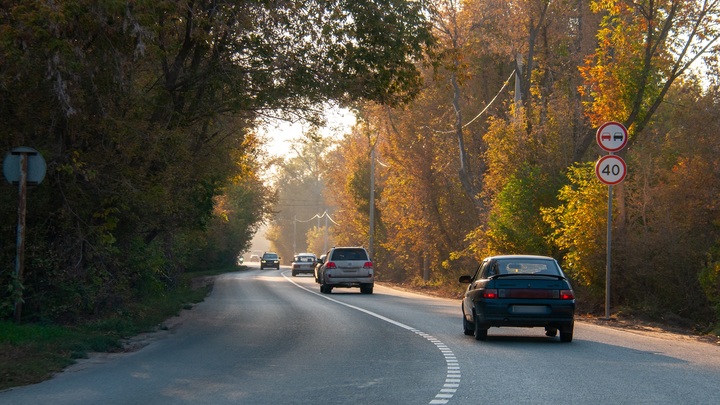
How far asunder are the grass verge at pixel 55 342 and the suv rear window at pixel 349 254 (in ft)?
46.5

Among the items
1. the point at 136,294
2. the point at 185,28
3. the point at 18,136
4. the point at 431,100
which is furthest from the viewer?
the point at 431,100

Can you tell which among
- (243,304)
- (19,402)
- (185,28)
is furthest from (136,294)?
(19,402)

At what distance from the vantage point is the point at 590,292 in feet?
80.4

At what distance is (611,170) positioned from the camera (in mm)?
21219

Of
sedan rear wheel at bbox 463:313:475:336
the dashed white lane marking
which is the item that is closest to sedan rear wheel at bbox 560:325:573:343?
sedan rear wheel at bbox 463:313:475:336

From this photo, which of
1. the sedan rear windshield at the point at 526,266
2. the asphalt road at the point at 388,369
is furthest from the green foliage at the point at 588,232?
the sedan rear windshield at the point at 526,266

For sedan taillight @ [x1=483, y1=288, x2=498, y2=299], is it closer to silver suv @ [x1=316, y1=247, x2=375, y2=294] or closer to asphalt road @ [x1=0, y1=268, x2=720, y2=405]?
asphalt road @ [x1=0, y1=268, x2=720, y2=405]

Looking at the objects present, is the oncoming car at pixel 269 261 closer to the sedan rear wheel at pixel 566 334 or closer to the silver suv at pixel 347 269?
the silver suv at pixel 347 269

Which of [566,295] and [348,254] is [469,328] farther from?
[348,254]

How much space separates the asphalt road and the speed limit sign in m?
3.92

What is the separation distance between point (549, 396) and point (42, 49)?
9.55m

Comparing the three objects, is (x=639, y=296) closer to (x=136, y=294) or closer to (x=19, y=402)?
(x=136, y=294)

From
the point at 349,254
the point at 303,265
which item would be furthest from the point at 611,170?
the point at 303,265

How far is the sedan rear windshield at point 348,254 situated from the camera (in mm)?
35312
